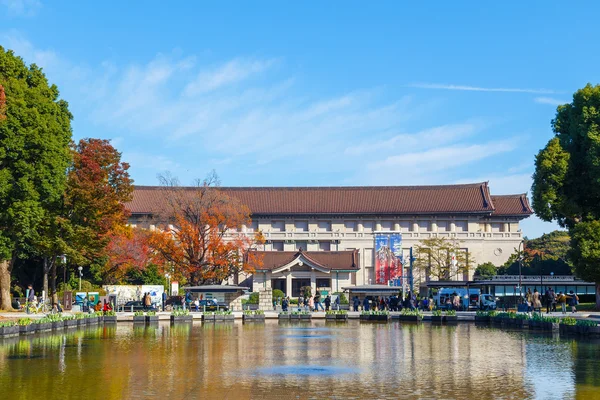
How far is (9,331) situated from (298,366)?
15302 mm

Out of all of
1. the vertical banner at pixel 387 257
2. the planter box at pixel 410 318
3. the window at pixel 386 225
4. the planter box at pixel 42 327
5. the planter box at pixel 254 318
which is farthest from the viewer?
the window at pixel 386 225

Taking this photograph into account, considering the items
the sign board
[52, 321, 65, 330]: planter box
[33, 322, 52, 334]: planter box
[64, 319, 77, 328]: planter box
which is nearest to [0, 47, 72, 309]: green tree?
[64, 319, 77, 328]: planter box

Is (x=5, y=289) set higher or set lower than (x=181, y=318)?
higher

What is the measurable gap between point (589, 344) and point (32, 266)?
48162mm

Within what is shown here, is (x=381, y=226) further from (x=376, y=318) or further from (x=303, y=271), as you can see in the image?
(x=376, y=318)

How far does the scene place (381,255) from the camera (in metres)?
92.1

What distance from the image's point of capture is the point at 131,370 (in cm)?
1972

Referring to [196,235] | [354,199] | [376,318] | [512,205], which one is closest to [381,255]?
[354,199]

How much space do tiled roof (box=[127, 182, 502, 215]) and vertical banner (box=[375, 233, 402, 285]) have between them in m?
3.68

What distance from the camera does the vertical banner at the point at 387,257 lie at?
9062 centimetres

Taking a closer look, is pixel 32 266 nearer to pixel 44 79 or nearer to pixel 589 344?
pixel 44 79

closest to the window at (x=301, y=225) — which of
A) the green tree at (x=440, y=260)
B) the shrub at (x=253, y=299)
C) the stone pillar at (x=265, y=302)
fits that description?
the green tree at (x=440, y=260)

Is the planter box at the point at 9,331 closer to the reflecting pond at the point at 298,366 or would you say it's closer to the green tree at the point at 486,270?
the reflecting pond at the point at 298,366

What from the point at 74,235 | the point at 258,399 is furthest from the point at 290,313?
the point at 258,399
